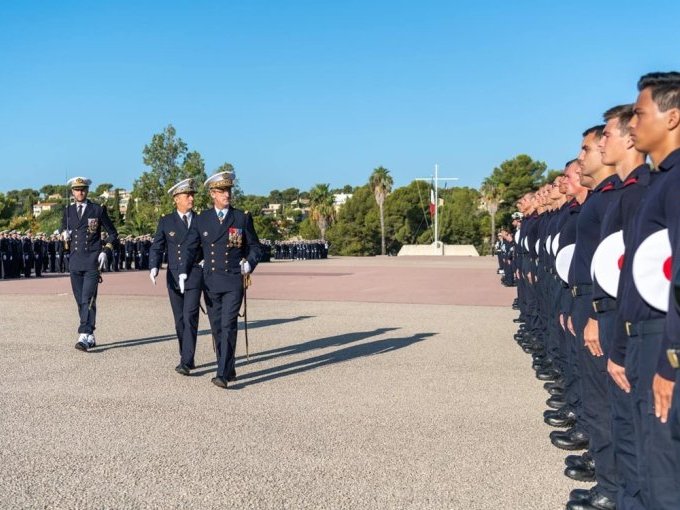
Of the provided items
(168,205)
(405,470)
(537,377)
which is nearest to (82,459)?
(405,470)

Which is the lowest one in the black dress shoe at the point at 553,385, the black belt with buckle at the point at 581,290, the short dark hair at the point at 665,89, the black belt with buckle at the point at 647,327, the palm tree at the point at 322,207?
the black dress shoe at the point at 553,385

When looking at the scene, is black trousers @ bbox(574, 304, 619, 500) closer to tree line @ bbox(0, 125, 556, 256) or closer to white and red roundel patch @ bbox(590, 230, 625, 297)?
white and red roundel patch @ bbox(590, 230, 625, 297)

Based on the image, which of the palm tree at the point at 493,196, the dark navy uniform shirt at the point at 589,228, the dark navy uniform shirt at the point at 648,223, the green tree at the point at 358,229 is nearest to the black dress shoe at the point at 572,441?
the dark navy uniform shirt at the point at 589,228

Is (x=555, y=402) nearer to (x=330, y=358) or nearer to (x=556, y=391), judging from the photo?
(x=556, y=391)

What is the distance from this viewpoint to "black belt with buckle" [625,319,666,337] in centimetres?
297

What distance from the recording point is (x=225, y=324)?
7754 mm

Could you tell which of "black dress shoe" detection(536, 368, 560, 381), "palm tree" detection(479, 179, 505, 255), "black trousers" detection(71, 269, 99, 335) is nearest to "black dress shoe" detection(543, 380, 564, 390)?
"black dress shoe" detection(536, 368, 560, 381)

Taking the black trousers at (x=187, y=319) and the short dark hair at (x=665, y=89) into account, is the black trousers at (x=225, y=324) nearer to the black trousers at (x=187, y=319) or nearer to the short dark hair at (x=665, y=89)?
the black trousers at (x=187, y=319)

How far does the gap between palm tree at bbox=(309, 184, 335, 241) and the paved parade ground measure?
278 feet

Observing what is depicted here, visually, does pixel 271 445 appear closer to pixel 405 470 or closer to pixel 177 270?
pixel 405 470

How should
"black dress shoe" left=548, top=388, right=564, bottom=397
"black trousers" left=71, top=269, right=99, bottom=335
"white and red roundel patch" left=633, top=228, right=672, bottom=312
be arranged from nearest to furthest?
"white and red roundel patch" left=633, top=228, right=672, bottom=312 → "black dress shoe" left=548, top=388, right=564, bottom=397 → "black trousers" left=71, top=269, right=99, bottom=335

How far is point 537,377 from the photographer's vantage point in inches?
Answer: 316

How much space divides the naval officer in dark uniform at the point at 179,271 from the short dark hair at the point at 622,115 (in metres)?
5.15

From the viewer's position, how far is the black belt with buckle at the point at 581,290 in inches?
180
